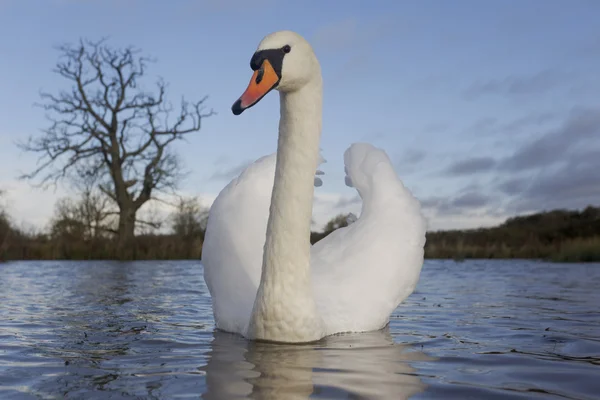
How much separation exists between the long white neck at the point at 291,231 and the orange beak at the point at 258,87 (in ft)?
1.23

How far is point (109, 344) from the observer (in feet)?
15.0

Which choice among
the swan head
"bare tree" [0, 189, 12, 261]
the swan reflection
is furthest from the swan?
"bare tree" [0, 189, 12, 261]

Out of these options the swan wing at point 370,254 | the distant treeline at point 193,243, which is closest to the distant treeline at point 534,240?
the distant treeline at point 193,243

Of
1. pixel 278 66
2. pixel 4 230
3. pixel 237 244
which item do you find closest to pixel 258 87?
pixel 278 66

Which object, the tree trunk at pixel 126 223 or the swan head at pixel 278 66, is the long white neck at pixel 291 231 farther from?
the tree trunk at pixel 126 223

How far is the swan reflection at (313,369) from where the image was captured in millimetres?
3115

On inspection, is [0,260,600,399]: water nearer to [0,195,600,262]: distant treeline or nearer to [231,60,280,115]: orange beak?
[231,60,280,115]: orange beak

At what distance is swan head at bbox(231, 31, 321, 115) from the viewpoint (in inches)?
140

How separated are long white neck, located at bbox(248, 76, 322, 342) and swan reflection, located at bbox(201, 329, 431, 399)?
143mm

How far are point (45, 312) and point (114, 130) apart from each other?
26.7 metres

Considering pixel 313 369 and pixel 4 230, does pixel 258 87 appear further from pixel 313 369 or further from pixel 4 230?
pixel 4 230

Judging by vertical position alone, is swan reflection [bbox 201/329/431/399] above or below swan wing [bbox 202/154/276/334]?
below

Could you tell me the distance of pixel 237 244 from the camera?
520 centimetres

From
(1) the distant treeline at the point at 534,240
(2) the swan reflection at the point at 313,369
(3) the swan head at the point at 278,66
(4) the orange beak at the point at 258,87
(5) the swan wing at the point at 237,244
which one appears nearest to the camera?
(2) the swan reflection at the point at 313,369
